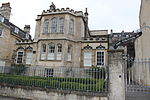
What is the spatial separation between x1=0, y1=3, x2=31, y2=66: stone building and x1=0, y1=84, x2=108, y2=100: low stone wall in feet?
38.2

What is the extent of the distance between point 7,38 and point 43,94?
15.7m

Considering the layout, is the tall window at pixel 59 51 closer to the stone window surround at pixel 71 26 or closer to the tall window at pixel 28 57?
the stone window surround at pixel 71 26

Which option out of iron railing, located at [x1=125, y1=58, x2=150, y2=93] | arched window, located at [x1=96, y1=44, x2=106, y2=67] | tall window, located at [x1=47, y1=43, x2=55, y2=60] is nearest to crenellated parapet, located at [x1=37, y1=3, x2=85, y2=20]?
tall window, located at [x1=47, y1=43, x2=55, y2=60]

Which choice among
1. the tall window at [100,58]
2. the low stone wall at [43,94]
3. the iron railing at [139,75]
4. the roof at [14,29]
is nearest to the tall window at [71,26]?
the tall window at [100,58]

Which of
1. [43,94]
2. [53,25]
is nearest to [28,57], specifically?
[53,25]

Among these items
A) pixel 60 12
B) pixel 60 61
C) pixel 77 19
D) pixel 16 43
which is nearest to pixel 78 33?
pixel 77 19

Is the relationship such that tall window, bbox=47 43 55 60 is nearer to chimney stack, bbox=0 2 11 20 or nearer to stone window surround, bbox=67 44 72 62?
stone window surround, bbox=67 44 72 62

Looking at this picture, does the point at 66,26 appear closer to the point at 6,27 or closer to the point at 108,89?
the point at 6,27

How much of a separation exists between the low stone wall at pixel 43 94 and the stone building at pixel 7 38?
11636 mm

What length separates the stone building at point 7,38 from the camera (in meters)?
19.5

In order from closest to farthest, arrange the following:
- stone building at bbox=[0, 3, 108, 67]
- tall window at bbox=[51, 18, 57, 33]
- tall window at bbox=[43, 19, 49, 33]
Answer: stone building at bbox=[0, 3, 108, 67], tall window at bbox=[51, 18, 57, 33], tall window at bbox=[43, 19, 49, 33]

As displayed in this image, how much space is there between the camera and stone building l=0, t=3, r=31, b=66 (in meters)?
19.5

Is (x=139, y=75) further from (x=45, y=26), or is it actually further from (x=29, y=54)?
(x=29, y=54)

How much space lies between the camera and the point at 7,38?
20.4 m
